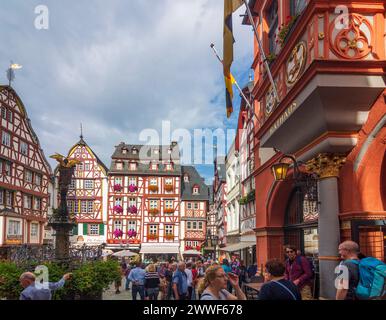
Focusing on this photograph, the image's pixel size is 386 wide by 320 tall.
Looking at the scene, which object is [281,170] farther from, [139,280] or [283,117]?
[139,280]

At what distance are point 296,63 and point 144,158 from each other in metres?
44.1

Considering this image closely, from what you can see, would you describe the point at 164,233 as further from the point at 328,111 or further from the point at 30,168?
the point at 328,111

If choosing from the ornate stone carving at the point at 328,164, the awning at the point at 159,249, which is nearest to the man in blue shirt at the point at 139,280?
the ornate stone carving at the point at 328,164

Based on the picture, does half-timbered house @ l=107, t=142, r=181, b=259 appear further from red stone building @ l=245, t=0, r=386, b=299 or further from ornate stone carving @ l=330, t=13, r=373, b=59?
ornate stone carving @ l=330, t=13, r=373, b=59

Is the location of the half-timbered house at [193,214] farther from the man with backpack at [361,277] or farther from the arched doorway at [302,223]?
the man with backpack at [361,277]

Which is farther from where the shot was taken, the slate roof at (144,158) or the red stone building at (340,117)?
the slate roof at (144,158)

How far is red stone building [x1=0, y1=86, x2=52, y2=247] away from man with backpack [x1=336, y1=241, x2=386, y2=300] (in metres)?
32.6

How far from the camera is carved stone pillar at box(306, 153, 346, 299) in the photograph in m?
8.06

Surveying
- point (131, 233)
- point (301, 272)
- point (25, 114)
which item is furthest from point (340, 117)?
point (131, 233)

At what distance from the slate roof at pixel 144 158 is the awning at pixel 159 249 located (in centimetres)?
851

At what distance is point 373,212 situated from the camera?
24.7ft

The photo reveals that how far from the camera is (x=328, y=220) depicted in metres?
8.19

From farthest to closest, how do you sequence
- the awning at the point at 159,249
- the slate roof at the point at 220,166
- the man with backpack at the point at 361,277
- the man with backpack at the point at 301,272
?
the slate roof at the point at 220,166, the awning at the point at 159,249, the man with backpack at the point at 301,272, the man with backpack at the point at 361,277

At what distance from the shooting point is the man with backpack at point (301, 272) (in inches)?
312
